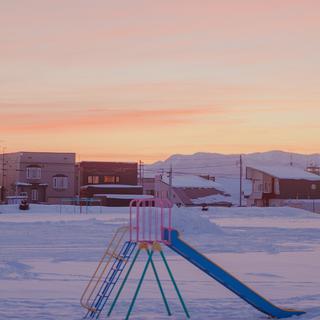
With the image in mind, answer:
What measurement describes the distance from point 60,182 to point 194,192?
17719 mm

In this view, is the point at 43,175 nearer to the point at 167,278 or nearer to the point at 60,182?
the point at 60,182

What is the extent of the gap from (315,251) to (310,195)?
59.9m

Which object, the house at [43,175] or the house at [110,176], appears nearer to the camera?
the house at [43,175]

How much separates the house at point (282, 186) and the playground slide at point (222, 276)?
6789 centimetres

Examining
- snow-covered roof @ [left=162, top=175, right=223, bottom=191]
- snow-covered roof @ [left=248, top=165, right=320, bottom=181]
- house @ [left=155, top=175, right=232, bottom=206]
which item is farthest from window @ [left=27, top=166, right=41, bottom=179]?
snow-covered roof @ [left=248, top=165, right=320, bottom=181]

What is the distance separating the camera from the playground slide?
10.4m

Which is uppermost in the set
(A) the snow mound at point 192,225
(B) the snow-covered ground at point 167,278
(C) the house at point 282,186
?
(C) the house at point 282,186

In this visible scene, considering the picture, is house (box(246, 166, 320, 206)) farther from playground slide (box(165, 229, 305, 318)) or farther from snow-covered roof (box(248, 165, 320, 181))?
playground slide (box(165, 229, 305, 318))

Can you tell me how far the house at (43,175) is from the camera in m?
83.8

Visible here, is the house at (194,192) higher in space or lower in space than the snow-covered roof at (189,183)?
lower

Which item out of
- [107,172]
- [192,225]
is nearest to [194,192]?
[107,172]

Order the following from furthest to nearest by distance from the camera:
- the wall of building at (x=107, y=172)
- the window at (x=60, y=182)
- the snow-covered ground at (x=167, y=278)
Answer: the wall of building at (x=107, y=172) < the window at (x=60, y=182) < the snow-covered ground at (x=167, y=278)

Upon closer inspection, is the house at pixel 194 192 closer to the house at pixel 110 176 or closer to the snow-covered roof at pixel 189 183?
the snow-covered roof at pixel 189 183

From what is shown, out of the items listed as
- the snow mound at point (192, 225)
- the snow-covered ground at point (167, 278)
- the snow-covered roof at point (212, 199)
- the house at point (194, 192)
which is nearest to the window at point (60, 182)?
the house at point (194, 192)
